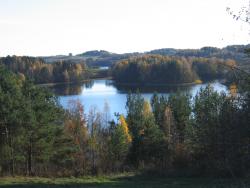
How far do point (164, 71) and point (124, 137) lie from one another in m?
101

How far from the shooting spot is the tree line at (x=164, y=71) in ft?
407

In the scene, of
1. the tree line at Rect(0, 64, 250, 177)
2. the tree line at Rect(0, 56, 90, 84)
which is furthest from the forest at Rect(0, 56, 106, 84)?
the tree line at Rect(0, 64, 250, 177)

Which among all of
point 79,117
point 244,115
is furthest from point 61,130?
point 244,115

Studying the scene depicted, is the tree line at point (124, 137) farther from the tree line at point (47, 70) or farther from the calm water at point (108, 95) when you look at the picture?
the tree line at point (47, 70)

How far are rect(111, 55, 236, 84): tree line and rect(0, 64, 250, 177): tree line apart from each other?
79.6m

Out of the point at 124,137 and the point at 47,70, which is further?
the point at 47,70

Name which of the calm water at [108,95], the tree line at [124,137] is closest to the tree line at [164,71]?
the calm water at [108,95]

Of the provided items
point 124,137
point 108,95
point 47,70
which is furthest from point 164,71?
point 124,137

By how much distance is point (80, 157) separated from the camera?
100ft

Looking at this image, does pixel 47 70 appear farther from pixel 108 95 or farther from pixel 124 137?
pixel 124 137

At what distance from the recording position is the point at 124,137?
3338cm

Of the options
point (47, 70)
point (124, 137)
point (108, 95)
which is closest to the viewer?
point (124, 137)

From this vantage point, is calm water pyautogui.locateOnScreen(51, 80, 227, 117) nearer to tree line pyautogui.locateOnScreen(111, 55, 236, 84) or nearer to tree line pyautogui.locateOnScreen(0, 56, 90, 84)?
tree line pyautogui.locateOnScreen(111, 55, 236, 84)

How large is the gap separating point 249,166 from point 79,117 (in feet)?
89.8
